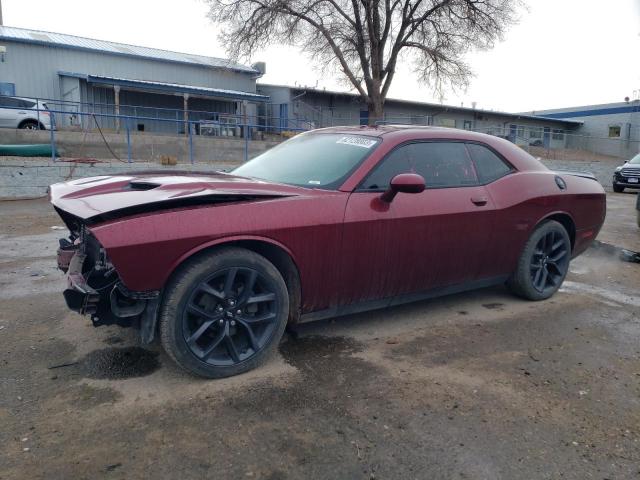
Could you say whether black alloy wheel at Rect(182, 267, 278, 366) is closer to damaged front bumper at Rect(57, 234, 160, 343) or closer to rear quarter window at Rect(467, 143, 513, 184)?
damaged front bumper at Rect(57, 234, 160, 343)

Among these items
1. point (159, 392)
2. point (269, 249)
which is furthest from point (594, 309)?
point (159, 392)

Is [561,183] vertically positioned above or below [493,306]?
above

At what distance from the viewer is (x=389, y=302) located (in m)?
3.59

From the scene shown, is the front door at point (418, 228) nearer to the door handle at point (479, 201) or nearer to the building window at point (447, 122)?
the door handle at point (479, 201)

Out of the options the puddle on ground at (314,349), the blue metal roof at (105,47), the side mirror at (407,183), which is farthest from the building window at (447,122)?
the puddle on ground at (314,349)

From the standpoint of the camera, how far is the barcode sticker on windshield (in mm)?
3569

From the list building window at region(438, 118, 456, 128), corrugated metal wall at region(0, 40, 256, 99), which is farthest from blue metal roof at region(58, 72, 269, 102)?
building window at region(438, 118, 456, 128)

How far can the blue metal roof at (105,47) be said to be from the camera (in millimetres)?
25172

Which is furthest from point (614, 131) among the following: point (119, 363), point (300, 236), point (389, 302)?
point (119, 363)

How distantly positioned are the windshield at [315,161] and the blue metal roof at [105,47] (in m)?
21.4

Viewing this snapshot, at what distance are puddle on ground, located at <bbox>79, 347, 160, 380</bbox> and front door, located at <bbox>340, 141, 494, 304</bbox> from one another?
1.32 meters

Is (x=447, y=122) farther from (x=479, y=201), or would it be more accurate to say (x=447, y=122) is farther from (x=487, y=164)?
(x=479, y=201)

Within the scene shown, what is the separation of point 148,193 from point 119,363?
1.11 meters

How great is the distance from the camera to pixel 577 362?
3.27 metres
